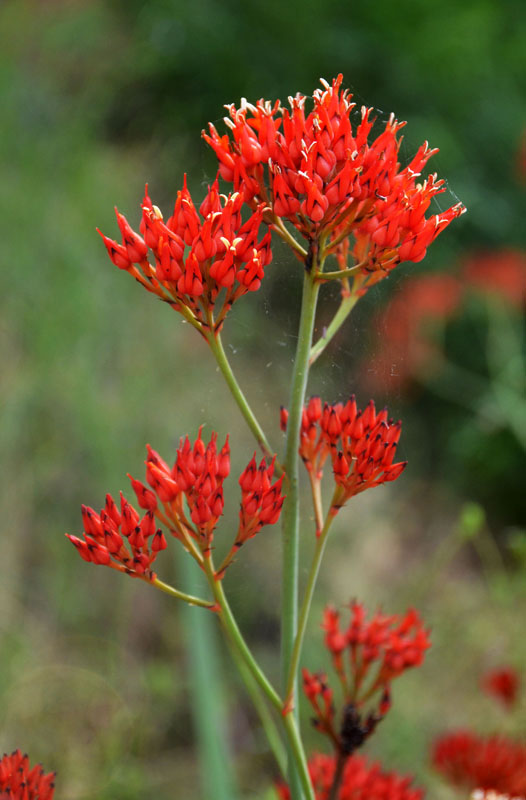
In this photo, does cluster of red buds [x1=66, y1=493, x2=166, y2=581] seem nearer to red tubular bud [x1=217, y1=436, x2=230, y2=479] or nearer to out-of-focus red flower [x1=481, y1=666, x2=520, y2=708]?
red tubular bud [x1=217, y1=436, x2=230, y2=479]

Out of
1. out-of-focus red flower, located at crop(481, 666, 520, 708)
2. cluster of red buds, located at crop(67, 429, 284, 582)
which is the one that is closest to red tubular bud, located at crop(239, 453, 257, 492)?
cluster of red buds, located at crop(67, 429, 284, 582)

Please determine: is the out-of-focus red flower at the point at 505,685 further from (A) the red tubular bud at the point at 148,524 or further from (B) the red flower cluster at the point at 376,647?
(A) the red tubular bud at the point at 148,524

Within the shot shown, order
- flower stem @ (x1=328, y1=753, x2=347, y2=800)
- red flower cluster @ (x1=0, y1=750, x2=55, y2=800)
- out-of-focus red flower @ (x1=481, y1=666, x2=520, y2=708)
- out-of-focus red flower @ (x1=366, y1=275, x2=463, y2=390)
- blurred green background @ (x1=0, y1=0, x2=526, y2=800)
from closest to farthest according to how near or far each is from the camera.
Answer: red flower cluster @ (x1=0, y1=750, x2=55, y2=800) → flower stem @ (x1=328, y1=753, x2=347, y2=800) → out-of-focus red flower @ (x1=481, y1=666, x2=520, y2=708) → blurred green background @ (x1=0, y1=0, x2=526, y2=800) → out-of-focus red flower @ (x1=366, y1=275, x2=463, y2=390)

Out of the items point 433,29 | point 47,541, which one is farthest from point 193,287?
point 433,29

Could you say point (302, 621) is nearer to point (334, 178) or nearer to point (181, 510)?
point (181, 510)

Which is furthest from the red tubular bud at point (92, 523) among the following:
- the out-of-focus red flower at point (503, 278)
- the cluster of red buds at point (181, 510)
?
the out-of-focus red flower at point (503, 278)

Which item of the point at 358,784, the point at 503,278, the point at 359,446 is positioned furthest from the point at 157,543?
the point at 503,278
